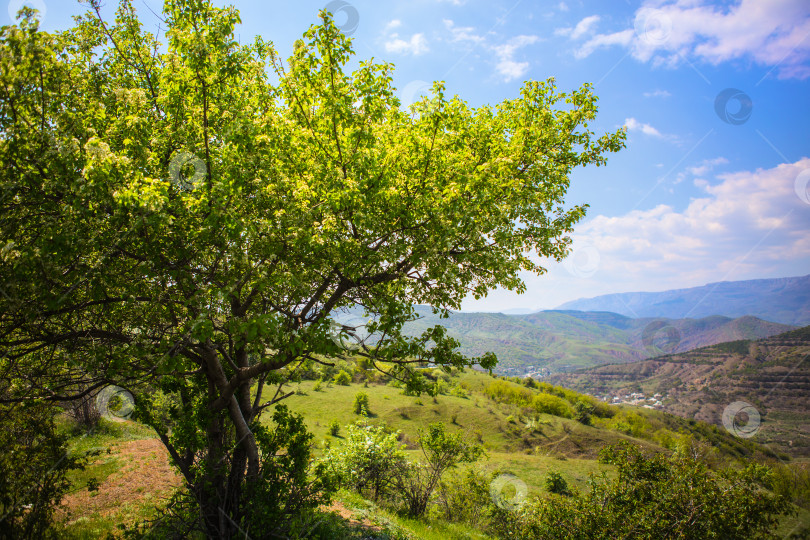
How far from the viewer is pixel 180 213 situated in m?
5.95

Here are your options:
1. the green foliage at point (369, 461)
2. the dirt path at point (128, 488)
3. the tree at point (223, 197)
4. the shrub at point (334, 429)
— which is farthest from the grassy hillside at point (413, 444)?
the tree at point (223, 197)

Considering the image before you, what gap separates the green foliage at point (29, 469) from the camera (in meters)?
7.26

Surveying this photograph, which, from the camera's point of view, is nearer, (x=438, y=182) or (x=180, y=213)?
(x=180, y=213)

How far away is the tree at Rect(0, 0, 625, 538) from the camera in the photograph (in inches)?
211

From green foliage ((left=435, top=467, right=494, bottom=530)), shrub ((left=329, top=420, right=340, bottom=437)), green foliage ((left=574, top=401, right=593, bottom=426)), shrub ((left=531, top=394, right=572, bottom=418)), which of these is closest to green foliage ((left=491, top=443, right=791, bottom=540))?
green foliage ((left=435, top=467, right=494, bottom=530))

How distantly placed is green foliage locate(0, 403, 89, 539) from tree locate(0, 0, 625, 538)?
129cm

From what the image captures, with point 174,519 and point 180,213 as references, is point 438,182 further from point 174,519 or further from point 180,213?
point 174,519

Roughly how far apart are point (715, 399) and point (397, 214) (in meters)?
274

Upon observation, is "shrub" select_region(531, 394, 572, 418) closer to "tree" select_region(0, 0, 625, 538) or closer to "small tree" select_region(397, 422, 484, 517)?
"small tree" select_region(397, 422, 484, 517)

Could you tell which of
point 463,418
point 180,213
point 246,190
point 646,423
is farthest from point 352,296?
point 646,423

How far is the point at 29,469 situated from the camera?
7.87 metres

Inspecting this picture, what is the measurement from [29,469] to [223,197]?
27.1 ft

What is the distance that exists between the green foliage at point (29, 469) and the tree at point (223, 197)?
4.24 feet

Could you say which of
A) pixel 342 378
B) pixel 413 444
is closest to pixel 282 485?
pixel 413 444
